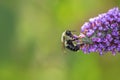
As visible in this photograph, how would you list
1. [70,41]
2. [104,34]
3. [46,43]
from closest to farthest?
1. [104,34]
2. [70,41]
3. [46,43]

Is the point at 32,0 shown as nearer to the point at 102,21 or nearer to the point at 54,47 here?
the point at 54,47

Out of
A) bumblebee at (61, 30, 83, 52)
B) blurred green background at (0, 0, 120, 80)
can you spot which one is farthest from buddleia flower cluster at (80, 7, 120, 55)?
blurred green background at (0, 0, 120, 80)

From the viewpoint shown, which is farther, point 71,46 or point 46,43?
point 46,43

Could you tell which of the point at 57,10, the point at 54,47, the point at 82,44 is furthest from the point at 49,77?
the point at 82,44

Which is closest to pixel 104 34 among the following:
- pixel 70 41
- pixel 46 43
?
pixel 70 41

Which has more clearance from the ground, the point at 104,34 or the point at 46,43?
the point at 46,43

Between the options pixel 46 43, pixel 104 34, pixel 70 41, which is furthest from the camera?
pixel 46 43

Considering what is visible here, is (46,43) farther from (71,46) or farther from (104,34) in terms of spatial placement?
(104,34)
